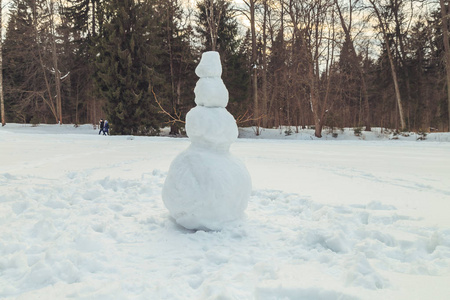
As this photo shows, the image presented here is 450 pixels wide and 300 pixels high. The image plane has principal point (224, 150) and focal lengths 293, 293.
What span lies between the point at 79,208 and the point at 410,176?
295 inches

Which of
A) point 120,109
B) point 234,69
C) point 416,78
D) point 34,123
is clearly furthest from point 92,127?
point 416,78

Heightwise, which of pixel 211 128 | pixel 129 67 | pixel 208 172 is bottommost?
pixel 208 172

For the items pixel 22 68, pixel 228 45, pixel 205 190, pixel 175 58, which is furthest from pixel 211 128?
pixel 22 68

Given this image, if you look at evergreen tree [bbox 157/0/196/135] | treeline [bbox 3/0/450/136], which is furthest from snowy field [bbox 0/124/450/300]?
evergreen tree [bbox 157/0/196/135]

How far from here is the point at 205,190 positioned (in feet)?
12.4

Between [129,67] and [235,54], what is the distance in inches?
374

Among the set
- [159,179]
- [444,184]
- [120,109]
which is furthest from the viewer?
[120,109]

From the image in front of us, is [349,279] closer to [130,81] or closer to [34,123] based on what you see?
[130,81]

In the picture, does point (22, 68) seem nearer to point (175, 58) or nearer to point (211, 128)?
point (175, 58)

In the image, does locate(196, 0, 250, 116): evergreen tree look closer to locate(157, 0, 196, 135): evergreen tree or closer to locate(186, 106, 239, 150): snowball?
locate(157, 0, 196, 135): evergreen tree

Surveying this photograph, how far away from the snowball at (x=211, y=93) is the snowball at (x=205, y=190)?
730 mm

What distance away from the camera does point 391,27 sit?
2334 centimetres

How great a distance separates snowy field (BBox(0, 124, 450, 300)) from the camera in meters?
2.58

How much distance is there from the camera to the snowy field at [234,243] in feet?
8.45
